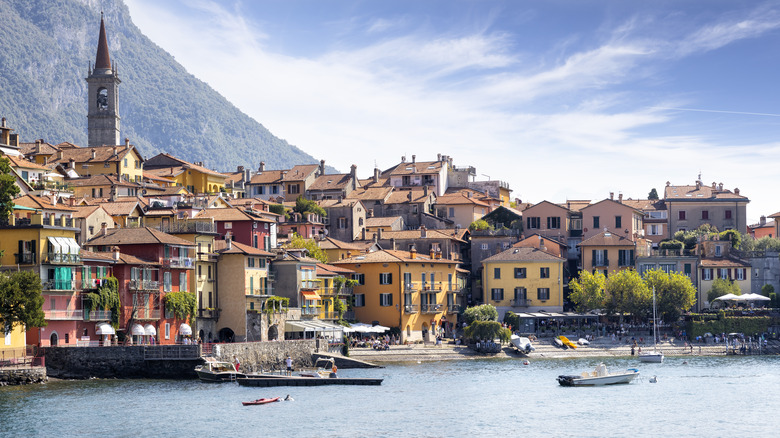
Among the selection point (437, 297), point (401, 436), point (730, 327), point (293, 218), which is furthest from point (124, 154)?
point (401, 436)

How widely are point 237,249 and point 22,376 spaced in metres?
24.6

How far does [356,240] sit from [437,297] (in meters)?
18.6

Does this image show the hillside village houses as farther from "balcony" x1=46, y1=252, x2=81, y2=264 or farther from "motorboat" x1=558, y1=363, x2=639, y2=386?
"motorboat" x1=558, y1=363, x2=639, y2=386

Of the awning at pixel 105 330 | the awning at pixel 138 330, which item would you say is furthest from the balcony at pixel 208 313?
the awning at pixel 105 330

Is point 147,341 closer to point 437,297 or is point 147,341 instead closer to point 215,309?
point 215,309

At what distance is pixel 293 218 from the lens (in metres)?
131

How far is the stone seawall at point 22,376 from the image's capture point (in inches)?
2736

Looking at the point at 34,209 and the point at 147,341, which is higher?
the point at 34,209

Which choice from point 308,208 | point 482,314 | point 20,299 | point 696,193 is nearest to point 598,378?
point 482,314

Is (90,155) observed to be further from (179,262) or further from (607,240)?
(607,240)

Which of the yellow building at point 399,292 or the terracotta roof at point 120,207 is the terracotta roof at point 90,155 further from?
the yellow building at point 399,292

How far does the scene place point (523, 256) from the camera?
120 metres

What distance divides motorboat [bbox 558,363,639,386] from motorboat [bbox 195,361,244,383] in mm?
21196

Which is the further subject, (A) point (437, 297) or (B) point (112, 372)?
(A) point (437, 297)
